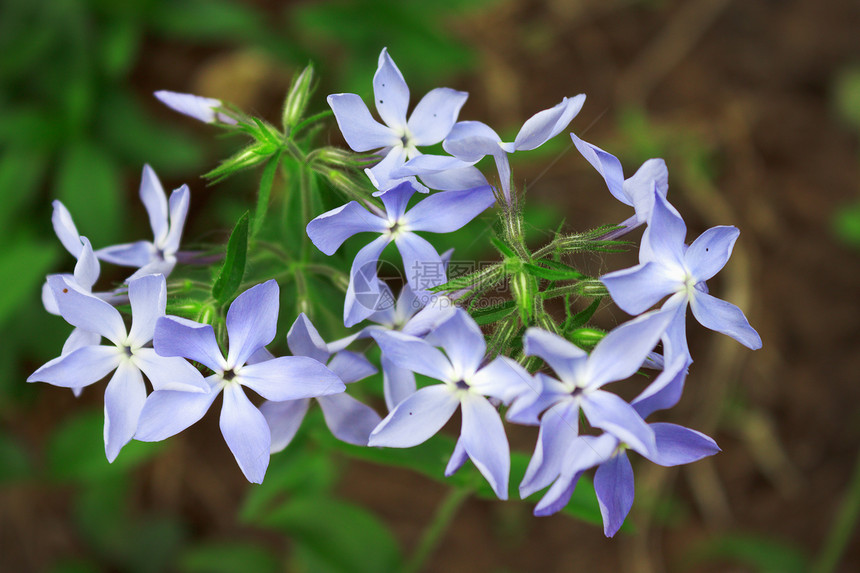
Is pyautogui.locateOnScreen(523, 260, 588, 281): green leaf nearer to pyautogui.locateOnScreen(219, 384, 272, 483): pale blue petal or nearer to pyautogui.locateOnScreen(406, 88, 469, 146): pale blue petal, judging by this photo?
pyautogui.locateOnScreen(406, 88, 469, 146): pale blue petal

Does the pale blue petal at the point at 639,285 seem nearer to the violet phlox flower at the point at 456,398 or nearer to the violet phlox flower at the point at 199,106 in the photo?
the violet phlox flower at the point at 456,398

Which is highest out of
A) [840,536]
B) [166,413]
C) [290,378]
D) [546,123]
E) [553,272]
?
[546,123]

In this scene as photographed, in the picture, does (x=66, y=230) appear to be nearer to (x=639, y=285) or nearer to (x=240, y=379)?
(x=240, y=379)

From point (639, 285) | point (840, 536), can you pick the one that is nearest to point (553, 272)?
point (639, 285)

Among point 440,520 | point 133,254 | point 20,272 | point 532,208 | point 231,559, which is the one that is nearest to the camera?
point 133,254

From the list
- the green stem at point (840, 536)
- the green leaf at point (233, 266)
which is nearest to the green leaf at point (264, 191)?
the green leaf at point (233, 266)

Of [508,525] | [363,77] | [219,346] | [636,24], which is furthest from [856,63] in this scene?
[219,346]

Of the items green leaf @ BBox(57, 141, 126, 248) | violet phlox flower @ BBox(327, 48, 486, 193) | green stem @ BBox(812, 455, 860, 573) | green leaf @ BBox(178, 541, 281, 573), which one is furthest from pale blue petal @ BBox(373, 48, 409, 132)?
green stem @ BBox(812, 455, 860, 573)

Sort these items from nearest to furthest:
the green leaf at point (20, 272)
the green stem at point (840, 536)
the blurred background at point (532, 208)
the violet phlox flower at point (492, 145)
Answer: the violet phlox flower at point (492, 145) → the green leaf at point (20, 272) → the green stem at point (840, 536) → the blurred background at point (532, 208)
